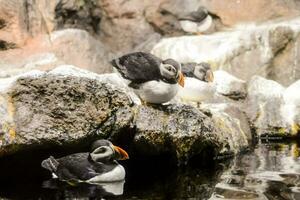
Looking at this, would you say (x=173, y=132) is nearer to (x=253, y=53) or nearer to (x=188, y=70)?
(x=188, y=70)

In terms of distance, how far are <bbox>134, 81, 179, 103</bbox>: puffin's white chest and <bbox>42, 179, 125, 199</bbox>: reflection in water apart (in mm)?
1138

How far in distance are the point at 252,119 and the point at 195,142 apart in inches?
108

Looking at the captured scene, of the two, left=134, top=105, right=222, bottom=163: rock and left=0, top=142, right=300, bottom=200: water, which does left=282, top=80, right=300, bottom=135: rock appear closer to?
left=0, top=142, right=300, bottom=200: water

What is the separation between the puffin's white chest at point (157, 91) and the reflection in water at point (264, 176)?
116cm

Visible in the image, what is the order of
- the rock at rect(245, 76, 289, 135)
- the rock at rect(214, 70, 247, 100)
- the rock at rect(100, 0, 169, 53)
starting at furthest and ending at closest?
the rock at rect(100, 0, 169, 53)
the rock at rect(214, 70, 247, 100)
the rock at rect(245, 76, 289, 135)

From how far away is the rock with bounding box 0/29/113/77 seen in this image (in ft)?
38.0

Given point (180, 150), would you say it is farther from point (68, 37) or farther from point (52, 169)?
point (68, 37)

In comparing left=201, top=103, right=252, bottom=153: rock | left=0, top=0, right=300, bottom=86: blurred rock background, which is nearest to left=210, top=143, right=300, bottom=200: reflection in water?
left=201, top=103, right=252, bottom=153: rock

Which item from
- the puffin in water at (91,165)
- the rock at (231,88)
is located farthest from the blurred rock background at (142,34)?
the puffin in water at (91,165)

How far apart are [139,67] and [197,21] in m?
6.14

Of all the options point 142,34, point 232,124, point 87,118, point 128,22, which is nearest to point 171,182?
point 87,118

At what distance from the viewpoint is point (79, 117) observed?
7074mm

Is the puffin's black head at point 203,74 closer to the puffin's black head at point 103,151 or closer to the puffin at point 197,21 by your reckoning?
the puffin's black head at point 103,151

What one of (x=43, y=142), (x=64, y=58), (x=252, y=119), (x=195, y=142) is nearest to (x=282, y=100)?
(x=252, y=119)
